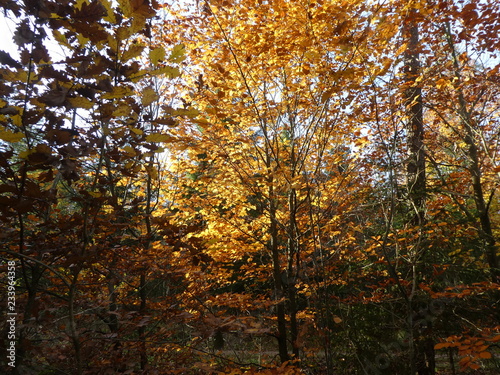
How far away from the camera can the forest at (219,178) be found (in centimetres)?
149

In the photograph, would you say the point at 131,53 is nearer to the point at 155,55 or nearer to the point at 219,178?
the point at 155,55

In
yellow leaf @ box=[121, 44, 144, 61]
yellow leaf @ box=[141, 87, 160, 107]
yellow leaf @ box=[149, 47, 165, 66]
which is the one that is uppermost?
yellow leaf @ box=[121, 44, 144, 61]

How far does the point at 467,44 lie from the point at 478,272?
12.1 feet

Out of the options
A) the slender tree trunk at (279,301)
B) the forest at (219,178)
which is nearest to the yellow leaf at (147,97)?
the forest at (219,178)

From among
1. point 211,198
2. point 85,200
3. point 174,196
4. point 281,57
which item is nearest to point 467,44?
point 281,57

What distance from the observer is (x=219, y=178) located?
4918 millimetres

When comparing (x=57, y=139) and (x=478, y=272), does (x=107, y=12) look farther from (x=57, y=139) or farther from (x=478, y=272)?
(x=478, y=272)

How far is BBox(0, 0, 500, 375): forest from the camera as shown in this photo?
149 centimetres

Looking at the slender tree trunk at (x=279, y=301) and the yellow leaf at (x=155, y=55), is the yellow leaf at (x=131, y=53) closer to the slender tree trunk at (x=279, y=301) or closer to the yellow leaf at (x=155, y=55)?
the yellow leaf at (x=155, y=55)

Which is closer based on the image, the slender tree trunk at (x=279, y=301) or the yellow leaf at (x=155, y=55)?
the yellow leaf at (x=155, y=55)

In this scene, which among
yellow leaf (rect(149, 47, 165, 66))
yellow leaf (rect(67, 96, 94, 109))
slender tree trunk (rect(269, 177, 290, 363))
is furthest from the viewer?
slender tree trunk (rect(269, 177, 290, 363))

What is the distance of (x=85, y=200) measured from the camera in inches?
65.1

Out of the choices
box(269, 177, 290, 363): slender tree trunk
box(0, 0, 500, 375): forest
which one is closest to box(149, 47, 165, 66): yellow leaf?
box(0, 0, 500, 375): forest

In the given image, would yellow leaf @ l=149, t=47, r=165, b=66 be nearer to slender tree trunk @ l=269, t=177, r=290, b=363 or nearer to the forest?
the forest
